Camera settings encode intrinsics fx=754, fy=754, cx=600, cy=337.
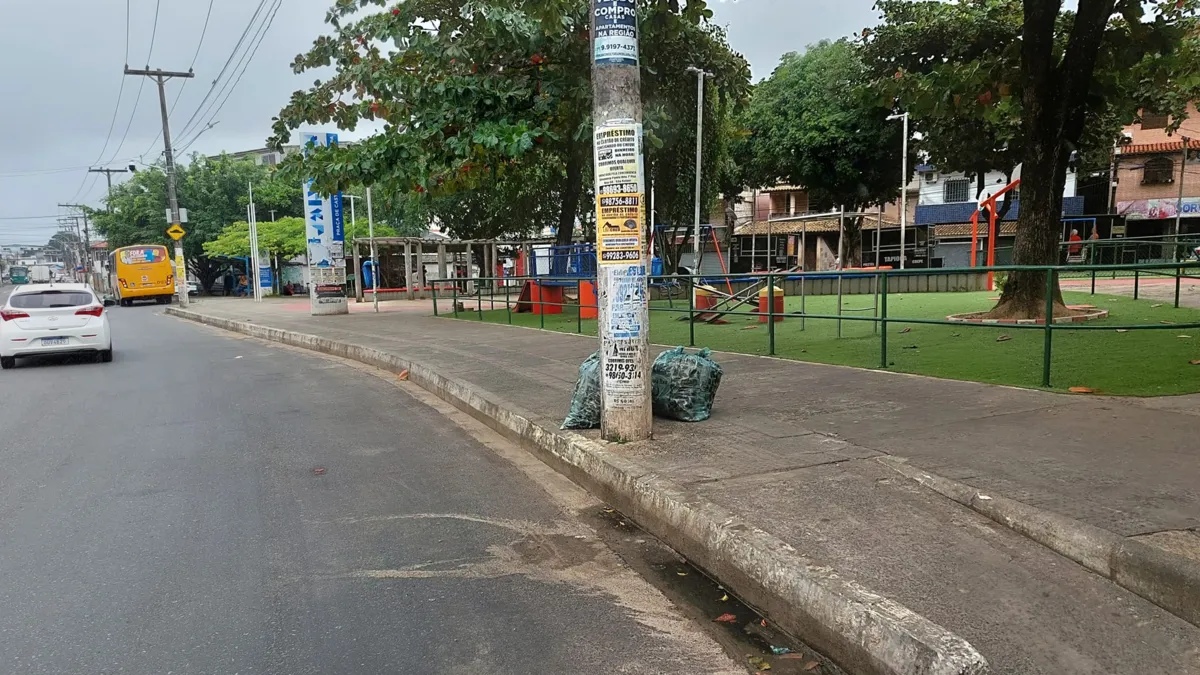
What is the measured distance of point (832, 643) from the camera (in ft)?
10.1

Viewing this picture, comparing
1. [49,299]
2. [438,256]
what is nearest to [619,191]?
[49,299]

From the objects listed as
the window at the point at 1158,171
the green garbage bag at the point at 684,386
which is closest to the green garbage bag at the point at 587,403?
the green garbage bag at the point at 684,386

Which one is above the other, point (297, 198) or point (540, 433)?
point (297, 198)

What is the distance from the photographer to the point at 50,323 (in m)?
12.5

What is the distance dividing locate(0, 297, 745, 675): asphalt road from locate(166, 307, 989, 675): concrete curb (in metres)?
Answer: 0.37

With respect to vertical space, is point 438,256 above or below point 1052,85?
below

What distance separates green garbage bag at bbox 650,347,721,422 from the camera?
6.28m

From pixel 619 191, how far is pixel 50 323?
38.5 ft

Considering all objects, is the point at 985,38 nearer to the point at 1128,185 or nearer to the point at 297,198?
the point at 1128,185

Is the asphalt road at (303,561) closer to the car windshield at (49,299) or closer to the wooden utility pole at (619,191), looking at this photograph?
the wooden utility pole at (619,191)

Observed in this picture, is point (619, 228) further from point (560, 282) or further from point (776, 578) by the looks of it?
point (560, 282)

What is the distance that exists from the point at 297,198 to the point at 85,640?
51.4 metres

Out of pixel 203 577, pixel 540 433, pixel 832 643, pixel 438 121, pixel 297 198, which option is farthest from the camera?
pixel 297 198

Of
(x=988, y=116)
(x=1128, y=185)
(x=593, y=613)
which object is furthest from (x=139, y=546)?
(x=1128, y=185)
